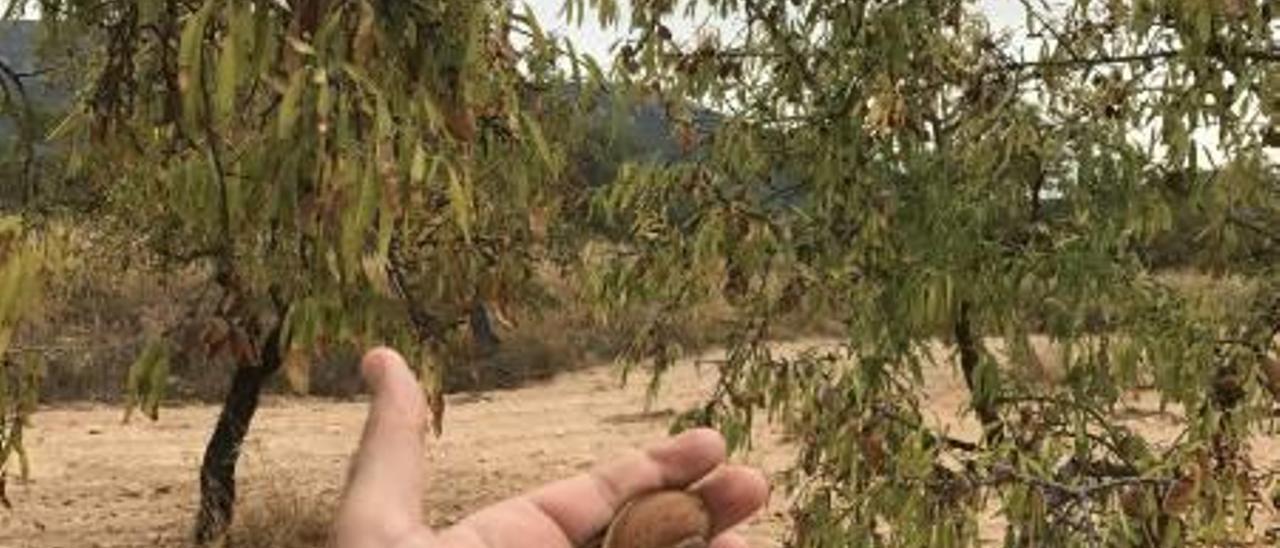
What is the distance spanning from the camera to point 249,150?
8.39ft

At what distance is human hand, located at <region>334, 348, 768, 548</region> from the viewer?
1592 mm

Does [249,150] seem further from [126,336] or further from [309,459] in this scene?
[126,336]

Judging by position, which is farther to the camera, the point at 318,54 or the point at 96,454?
the point at 96,454

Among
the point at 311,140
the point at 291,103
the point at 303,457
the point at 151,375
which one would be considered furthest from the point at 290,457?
the point at 291,103

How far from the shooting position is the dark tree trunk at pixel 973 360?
429 centimetres

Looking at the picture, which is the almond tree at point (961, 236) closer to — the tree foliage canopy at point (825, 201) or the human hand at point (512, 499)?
the tree foliage canopy at point (825, 201)

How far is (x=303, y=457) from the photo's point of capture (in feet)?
47.0

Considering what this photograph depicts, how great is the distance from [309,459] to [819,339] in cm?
762

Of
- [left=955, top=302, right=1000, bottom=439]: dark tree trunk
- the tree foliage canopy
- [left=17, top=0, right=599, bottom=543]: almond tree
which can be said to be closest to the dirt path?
[left=955, top=302, right=1000, bottom=439]: dark tree trunk

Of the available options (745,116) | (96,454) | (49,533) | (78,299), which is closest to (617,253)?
(745,116)

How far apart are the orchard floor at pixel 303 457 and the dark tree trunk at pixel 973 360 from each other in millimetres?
4176

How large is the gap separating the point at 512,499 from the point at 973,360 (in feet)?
12.0

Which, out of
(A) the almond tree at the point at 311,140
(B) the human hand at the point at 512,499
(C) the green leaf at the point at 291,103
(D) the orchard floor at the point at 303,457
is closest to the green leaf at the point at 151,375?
(A) the almond tree at the point at 311,140

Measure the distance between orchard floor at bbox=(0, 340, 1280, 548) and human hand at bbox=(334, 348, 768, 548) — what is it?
7.62 meters
